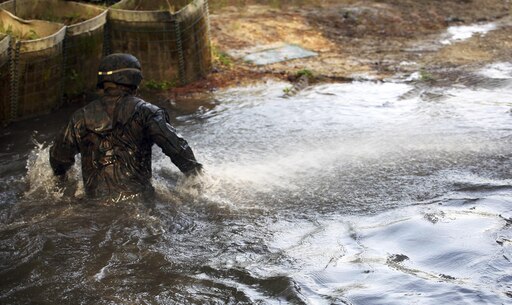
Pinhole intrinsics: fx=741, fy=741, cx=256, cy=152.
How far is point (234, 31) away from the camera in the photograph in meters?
12.8

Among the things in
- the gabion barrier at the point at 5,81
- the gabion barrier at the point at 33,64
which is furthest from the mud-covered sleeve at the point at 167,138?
the gabion barrier at the point at 33,64

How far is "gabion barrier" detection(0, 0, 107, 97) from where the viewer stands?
9492 mm

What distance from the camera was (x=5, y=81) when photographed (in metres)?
8.62

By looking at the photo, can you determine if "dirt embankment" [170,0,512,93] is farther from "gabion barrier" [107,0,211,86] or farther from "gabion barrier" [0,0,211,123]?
"gabion barrier" [0,0,211,123]

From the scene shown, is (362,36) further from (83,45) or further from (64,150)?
(64,150)

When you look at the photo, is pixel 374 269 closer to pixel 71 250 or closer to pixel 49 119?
pixel 71 250

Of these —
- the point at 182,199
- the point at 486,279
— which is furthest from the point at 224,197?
the point at 486,279

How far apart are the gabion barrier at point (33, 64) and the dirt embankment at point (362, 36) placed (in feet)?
6.47

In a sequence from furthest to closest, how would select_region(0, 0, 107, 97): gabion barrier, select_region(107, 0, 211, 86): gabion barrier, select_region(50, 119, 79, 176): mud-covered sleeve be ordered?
select_region(107, 0, 211, 86): gabion barrier < select_region(0, 0, 107, 97): gabion barrier < select_region(50, 119, 79, 176): mud-covered sleeve

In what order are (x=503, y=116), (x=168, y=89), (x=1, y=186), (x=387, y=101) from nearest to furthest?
(x=1, y=186), (x=503, y=116), (x=387, y=101), (x=168, y=89)

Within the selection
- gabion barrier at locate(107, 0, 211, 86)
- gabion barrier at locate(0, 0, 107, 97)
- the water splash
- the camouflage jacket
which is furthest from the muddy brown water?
gabion barrier at locate(107, 0, 211, 86)

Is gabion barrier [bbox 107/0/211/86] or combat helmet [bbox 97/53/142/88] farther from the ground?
combat helmet [bbox 97/53/142/88]

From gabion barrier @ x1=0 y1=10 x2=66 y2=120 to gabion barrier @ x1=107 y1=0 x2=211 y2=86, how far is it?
2.96 ft

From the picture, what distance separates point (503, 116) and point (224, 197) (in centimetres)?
392
